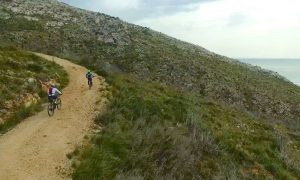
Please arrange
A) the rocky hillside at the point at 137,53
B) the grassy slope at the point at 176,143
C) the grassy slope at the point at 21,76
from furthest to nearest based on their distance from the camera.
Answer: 1. the rocky hillside at the point at 137,53
2. the grassy slope at the point at 21,76
3. the grassy slope at the point at 176,143

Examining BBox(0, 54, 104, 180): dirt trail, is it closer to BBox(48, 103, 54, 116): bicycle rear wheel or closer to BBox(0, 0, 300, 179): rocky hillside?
BBox(48, 103, 54, 116): bicycle rear wheel

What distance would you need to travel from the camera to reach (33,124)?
2245 centimetres

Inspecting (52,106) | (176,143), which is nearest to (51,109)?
(52,106)

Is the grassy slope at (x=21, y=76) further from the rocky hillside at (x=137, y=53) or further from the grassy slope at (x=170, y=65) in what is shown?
the grassy slope at (x=170, y=65)

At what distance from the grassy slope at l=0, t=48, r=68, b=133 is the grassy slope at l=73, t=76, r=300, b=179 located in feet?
12.6

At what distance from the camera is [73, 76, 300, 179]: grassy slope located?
19.4 m

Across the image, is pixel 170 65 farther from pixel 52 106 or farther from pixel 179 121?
pixel 52 106

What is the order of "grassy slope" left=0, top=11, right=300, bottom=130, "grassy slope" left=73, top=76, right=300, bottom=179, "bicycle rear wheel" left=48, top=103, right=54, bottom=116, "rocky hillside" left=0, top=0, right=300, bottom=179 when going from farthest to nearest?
"grassy slope" left=0, top=11, right=300, bottom=130, "bicycle rear wheel" left=48, top=103, right=54, bottom=116, "rocky hillside" left=0, top=0, right=300, bottom=179, "grassy slope" left=73, top=76, right=300, bottom=179

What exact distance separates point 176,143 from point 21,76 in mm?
10980

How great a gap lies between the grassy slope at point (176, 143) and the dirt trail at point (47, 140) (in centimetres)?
91

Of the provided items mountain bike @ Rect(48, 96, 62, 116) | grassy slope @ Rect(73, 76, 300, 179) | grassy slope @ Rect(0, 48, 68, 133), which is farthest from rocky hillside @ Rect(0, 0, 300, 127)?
mountain bike @ Rect(48, 96, 62, 116)

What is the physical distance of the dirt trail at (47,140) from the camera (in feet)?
57.8

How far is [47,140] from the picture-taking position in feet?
66.5

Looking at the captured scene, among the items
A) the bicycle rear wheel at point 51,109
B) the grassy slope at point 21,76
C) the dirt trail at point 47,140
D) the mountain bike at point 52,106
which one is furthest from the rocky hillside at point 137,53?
the bicycle rear wheel at point 51,109
